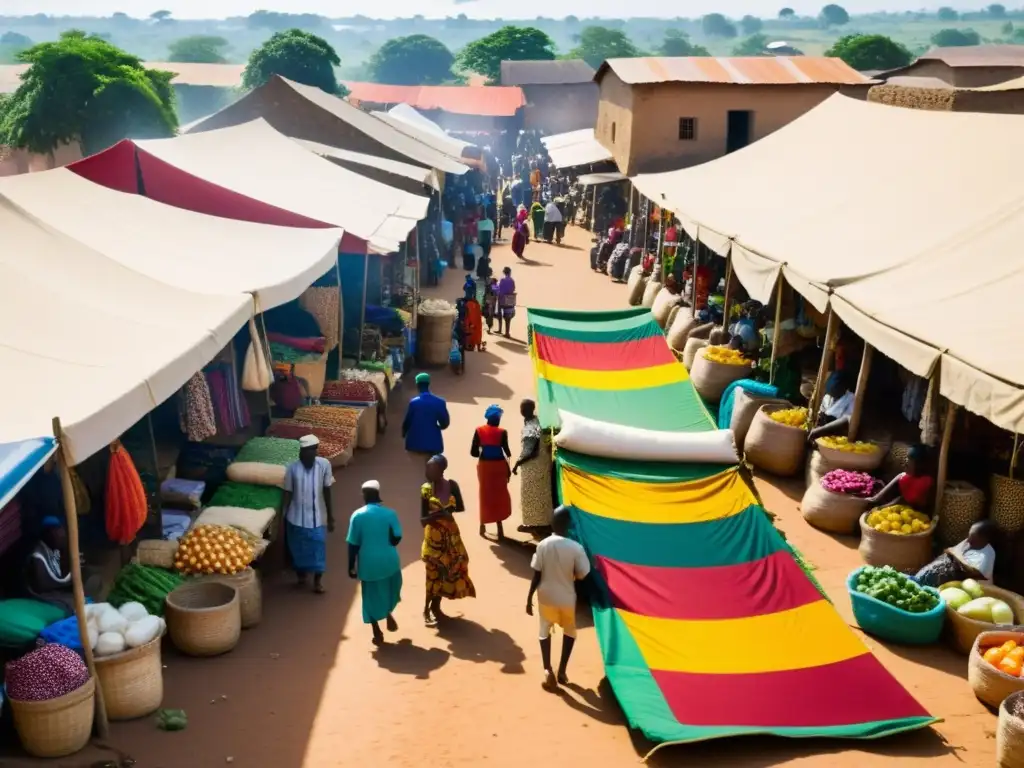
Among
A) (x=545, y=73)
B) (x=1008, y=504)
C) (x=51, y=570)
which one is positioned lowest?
(x=545, y=73)

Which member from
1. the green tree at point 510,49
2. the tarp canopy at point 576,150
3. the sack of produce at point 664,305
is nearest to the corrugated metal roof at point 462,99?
the green tree at point 510,49

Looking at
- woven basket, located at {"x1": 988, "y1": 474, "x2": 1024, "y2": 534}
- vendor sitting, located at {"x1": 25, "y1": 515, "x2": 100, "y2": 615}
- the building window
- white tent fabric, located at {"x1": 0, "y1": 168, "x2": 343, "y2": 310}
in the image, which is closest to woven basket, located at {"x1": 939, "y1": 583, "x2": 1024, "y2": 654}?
woven basket, located at {"x1": 988, "y1": 474, "x2": 1024, "y2": 534}

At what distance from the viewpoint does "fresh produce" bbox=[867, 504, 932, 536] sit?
908cm

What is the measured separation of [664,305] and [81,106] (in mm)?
25207

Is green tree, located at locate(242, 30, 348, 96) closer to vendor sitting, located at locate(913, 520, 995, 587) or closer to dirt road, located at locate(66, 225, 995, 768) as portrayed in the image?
dirt road, located at locate(66, 225, 995, 768)

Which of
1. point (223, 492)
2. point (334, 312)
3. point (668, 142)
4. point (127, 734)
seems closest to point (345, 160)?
point (334, 312)

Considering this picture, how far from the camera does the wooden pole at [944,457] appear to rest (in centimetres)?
899

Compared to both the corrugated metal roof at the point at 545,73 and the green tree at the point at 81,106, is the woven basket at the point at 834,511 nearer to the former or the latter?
the green tree at the point at 81,106

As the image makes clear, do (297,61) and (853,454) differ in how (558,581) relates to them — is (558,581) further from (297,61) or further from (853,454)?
(297,61)

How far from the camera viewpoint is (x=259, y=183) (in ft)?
49.9

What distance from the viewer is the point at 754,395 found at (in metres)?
12.2

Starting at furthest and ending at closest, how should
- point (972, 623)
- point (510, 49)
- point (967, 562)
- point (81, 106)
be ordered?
point (510, 49) → point (81, 106) → point (967, 562) → point (972, 623)

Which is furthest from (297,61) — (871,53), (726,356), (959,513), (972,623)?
(972,623)

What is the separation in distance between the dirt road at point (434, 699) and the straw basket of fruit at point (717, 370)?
4.19 metres
